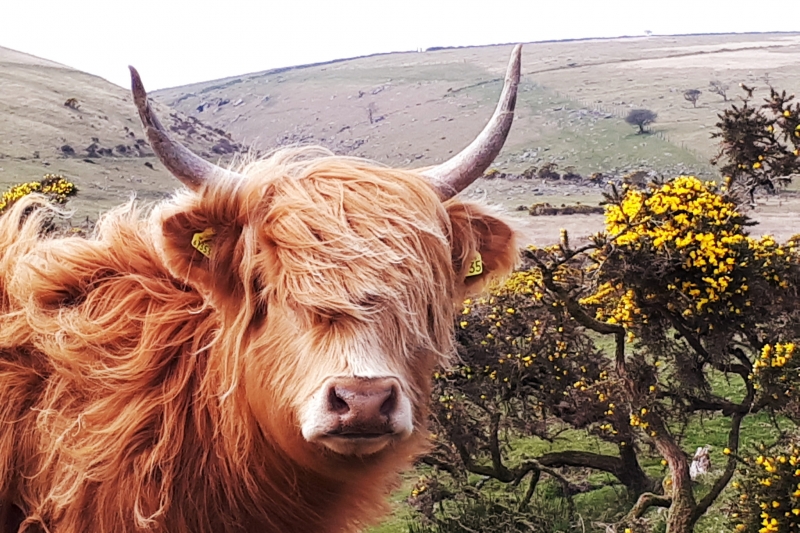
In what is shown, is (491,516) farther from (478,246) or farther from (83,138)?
(83,138)

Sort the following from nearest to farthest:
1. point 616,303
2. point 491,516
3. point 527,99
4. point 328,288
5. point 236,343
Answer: point 328,288 < point 236,343 < point 616,303 < point 491,516 < point 527,99

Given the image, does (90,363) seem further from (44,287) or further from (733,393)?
(733,393)

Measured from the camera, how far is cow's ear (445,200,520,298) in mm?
3672

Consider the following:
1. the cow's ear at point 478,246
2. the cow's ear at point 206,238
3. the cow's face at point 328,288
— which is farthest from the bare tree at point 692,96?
the cow's ear at point 206,238

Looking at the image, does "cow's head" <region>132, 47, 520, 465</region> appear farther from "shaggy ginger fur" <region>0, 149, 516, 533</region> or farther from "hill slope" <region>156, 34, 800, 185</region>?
"hill slope" <region>156, 34, 800, 185</region>

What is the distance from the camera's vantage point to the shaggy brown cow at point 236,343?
3.05m

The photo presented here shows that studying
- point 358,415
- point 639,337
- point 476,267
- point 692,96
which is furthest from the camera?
point 692,96

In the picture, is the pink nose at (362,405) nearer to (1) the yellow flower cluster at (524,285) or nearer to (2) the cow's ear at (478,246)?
(2) the cow's ear at (478,246)

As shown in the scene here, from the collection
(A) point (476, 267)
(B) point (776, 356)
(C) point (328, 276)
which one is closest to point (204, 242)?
(C) point (328, 276)

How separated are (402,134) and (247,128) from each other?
91.5 ft

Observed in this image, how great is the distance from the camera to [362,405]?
→ 8.86 feet

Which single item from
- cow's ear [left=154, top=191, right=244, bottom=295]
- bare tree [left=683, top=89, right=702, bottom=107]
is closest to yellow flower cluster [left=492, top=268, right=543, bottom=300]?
cow's ear [left=154, top=191, right=244, bottom=295]

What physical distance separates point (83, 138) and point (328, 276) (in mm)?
65292

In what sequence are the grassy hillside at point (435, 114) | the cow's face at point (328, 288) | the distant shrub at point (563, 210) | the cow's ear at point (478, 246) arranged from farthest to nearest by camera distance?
the grassy hillside at point (435, 114)
the distant shrub at point (563, 210)
the cow's ear at point (478, 246)
the cow's face at point (328, 288)
